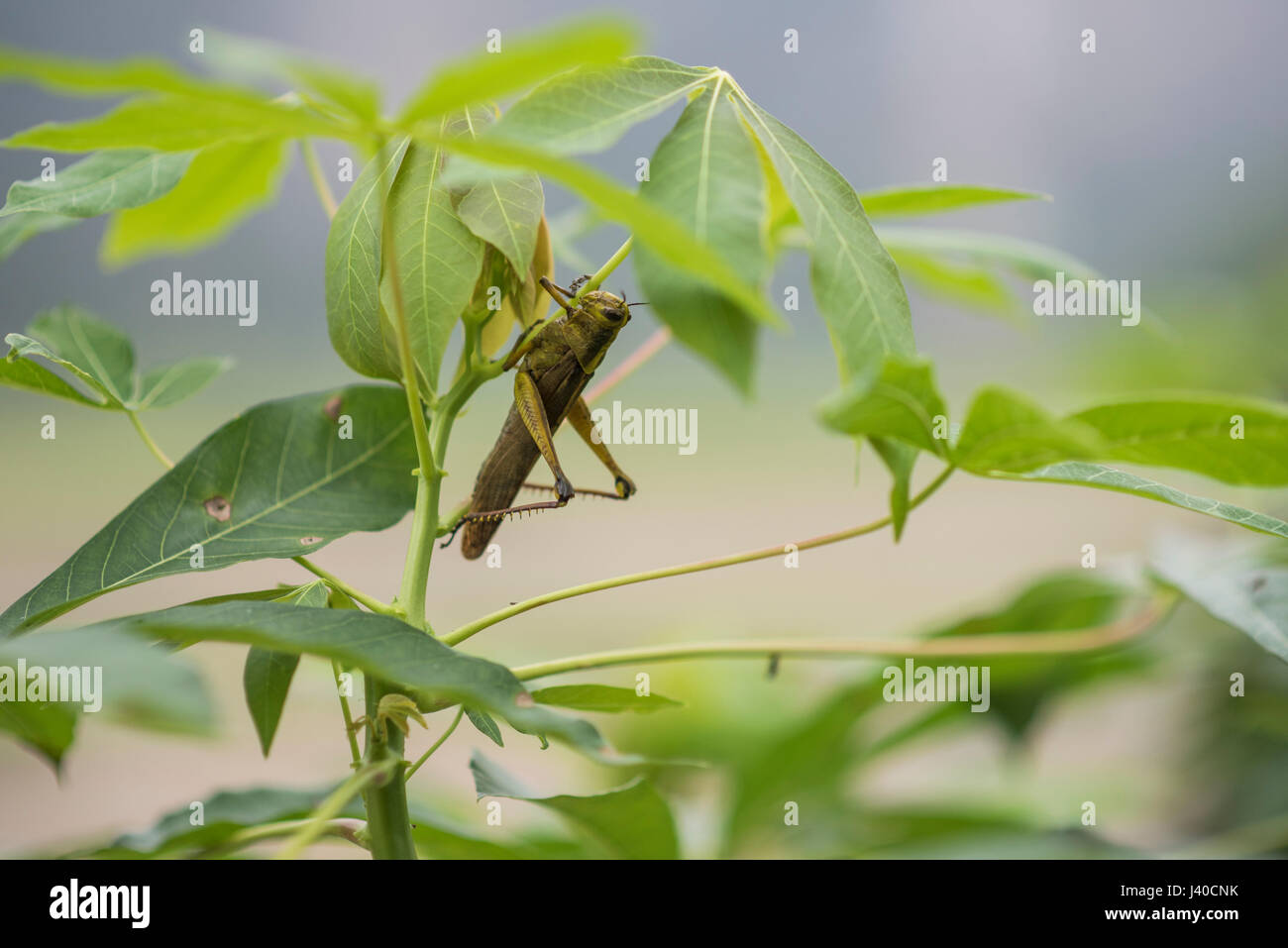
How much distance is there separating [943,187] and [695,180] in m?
0.21

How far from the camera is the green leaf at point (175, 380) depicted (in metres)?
0.45

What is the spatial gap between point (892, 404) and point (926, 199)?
0.22 meters

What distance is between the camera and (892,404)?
251mm

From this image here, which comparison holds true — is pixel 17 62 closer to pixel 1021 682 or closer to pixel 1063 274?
pixel 1063 274

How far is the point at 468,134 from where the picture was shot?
333 millimetres

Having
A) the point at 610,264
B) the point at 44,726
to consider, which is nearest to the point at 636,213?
the point at 610,264

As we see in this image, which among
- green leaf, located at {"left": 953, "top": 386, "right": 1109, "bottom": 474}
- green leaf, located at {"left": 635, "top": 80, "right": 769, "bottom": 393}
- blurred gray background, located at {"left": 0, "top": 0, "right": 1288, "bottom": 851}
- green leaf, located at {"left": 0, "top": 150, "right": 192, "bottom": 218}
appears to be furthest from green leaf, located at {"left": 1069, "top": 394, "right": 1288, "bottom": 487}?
blurred gray background, located at {"left": 0, "top": 0, "right": 1288, "bottom": 851}

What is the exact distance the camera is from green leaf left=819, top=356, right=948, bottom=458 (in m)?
0.23

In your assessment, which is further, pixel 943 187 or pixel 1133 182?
pixel 1133 182

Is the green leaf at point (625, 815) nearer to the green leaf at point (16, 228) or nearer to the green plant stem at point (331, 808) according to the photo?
the green plant stem at point (331, 808)

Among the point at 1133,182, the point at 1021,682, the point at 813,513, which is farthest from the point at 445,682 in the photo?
the point at 1133,182

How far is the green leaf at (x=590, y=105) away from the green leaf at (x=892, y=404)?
0.10 meters

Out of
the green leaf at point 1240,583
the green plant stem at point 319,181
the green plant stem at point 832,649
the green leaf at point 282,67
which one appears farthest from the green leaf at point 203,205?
the green leaf at point 1240,583

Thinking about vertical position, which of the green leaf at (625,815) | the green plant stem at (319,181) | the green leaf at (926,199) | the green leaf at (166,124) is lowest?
the green leaf at (625,815)
